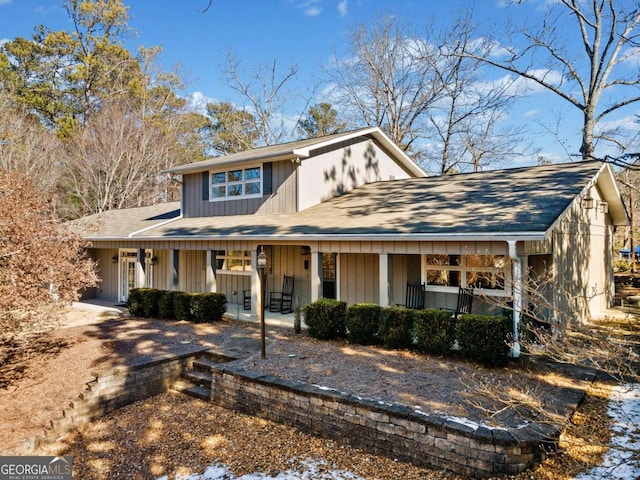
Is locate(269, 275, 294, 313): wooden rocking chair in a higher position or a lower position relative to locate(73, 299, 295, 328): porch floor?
higher

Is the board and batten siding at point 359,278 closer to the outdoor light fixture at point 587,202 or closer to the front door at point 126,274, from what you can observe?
the outdoor light fixture at point 587,202

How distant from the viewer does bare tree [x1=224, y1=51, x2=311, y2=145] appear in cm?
2505

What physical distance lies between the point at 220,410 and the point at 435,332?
3.86m

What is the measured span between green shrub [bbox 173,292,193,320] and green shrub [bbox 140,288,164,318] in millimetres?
861

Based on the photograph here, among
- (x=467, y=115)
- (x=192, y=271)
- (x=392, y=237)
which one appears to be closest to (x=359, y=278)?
(x=392, y=237)

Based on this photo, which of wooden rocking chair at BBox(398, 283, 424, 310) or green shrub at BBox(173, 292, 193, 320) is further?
green shrub at BBox(173, 292, 193, 320)

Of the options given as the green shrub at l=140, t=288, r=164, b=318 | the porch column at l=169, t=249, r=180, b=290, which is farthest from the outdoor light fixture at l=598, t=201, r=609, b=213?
the green shrub at l=140, t=288, r=164, b=318

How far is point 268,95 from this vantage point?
84.1 feet

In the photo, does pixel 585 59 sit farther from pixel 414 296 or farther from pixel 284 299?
pixel 284 299

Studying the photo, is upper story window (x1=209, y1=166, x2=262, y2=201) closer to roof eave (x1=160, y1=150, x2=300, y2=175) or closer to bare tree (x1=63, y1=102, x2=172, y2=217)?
roof eave (x1=160, y1=150, x2=300, y2=175)

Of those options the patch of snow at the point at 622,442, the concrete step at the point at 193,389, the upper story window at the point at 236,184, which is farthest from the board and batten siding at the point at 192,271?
the patch of snow at the point at 622,442

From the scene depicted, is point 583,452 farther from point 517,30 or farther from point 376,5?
point 376,5

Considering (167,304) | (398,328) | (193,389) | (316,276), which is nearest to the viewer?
(193,389)

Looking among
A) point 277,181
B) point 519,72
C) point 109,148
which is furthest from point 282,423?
point 109,148
